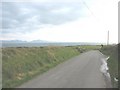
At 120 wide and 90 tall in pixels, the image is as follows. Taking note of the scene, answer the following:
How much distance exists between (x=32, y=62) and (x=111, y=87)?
1439cm

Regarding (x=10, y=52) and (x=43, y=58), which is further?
(x=43, y=58)

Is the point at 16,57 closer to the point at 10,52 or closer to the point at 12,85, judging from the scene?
the point at 10,52

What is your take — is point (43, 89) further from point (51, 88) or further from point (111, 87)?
point (111, 87)

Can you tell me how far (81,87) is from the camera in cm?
1691

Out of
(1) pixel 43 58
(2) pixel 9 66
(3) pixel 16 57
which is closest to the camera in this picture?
(2) pixel 9 66

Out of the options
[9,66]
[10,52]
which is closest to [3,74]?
[9,66]

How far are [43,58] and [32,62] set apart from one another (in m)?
5.69

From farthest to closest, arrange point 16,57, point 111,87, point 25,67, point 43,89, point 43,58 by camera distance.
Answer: point 43,58 → point 16,57 → point 25,67 → point 111,87 → point 43,89

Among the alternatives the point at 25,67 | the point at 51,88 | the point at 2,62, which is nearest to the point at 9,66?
the point at 2,62

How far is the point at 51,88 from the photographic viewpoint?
1636 centimetres

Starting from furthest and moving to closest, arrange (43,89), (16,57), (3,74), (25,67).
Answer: (16,57) → (25,67) → (3,74) → (43,89)

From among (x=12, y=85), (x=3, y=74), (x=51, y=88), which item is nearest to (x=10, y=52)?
(x=3, y=74)

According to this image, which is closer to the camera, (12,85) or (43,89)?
(43,89)

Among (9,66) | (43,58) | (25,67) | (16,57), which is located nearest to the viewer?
(9,66)
